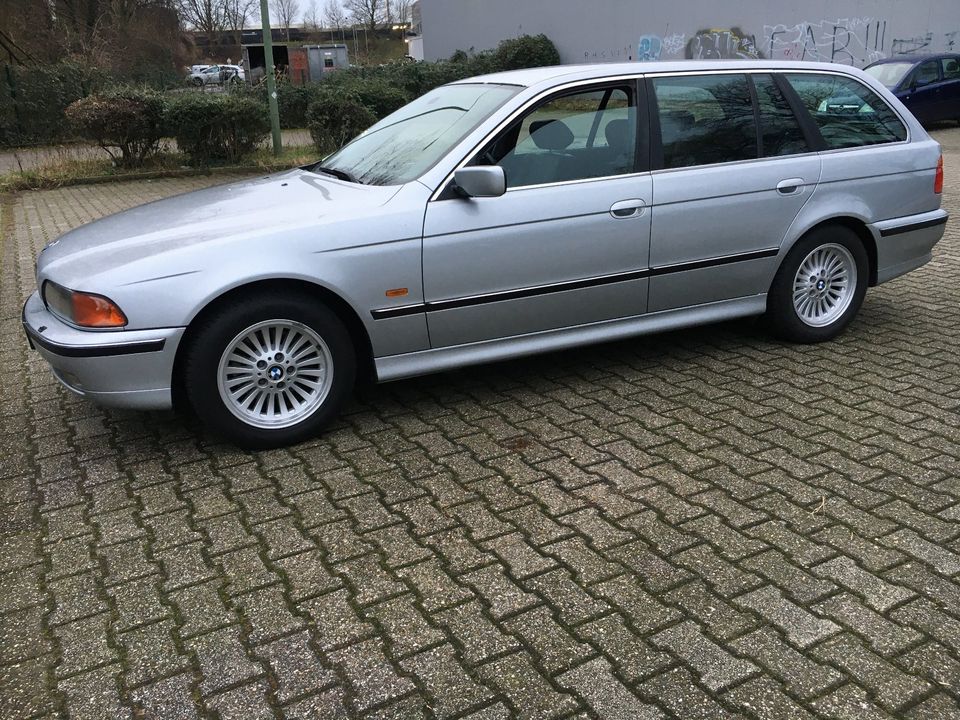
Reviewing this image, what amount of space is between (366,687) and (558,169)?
285 cm

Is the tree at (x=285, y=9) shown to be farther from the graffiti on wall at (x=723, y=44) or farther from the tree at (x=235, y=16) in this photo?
the graffiti on wall at (x=723, y=44)

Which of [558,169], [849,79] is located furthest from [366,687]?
[849,79]

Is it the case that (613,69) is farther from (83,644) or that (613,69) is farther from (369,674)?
(83,644)

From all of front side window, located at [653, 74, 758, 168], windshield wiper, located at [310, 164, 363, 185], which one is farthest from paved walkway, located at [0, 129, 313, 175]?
front side window, located at [653, 74, 758, 168]

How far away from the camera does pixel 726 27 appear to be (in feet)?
83.0

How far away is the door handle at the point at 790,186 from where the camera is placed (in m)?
4.92

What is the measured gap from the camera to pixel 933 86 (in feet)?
61.4

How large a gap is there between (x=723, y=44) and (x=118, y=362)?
25268 millimetres

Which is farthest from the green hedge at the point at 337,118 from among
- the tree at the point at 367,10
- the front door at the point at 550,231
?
the tree at the point at 367,10

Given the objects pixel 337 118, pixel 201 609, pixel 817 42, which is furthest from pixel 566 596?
pixel 817 42

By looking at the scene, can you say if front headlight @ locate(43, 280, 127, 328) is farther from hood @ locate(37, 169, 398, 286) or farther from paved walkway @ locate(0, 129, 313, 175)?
paved walkway @ locate(0, 129, 313, 175)

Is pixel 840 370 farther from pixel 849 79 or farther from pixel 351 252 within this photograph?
pixel 351 252

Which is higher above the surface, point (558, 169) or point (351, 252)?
point (558, 169)

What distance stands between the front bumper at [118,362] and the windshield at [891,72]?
747 inches
